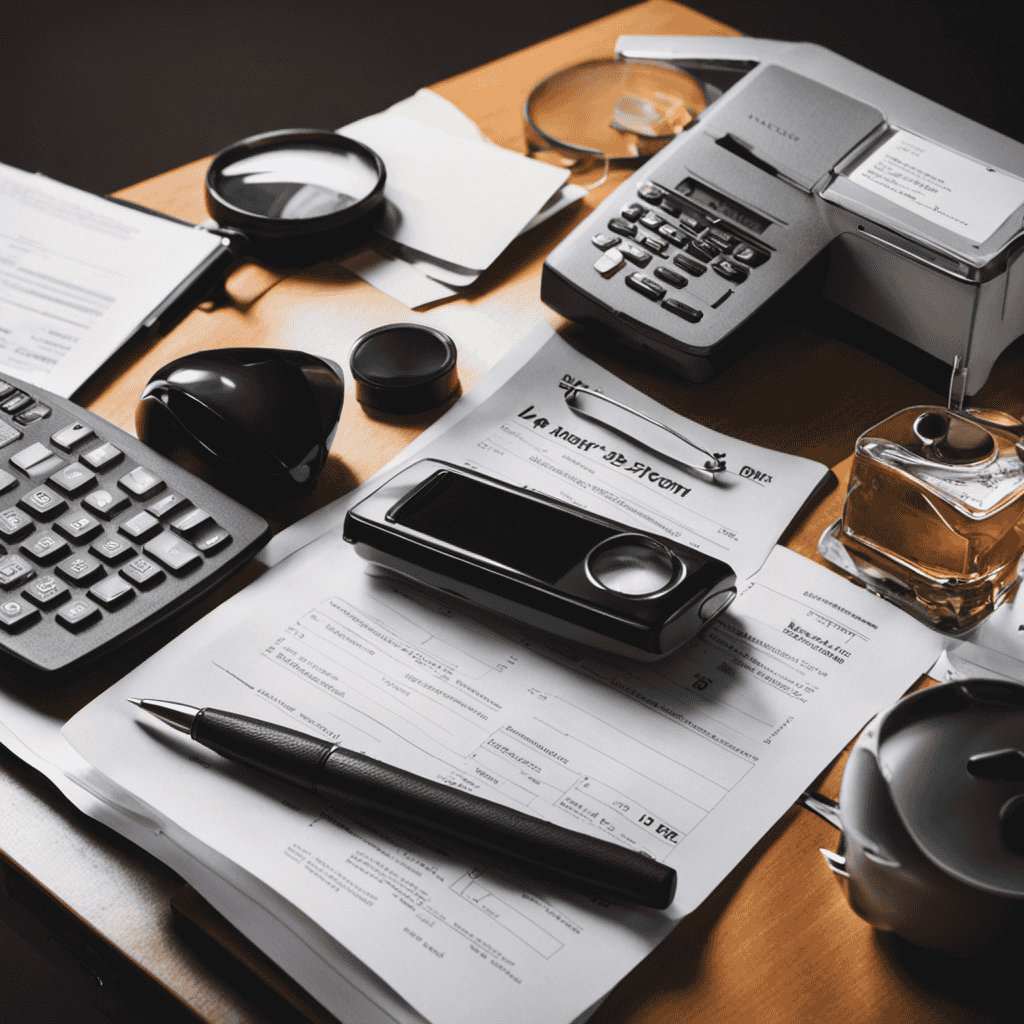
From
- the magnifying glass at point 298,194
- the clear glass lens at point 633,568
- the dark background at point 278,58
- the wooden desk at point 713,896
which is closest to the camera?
the wooden desk at point 713,896

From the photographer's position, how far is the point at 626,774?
486mm

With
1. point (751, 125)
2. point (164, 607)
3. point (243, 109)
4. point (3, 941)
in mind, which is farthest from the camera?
point (243, 109)

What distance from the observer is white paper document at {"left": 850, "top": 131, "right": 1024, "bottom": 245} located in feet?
2.08

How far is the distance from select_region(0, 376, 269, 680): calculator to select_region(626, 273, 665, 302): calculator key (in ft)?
0.92

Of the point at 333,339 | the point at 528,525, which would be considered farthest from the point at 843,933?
the point at 333,339

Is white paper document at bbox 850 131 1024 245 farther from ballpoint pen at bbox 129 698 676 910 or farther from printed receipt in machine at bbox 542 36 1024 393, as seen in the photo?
ballpoint pen at bbox 129 698 676 910

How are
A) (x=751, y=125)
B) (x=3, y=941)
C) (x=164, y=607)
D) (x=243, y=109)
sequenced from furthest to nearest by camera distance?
1. (x=243, y=109)
2. (x=3, y=941)
3. (x=751, y=125)
4. (x=164, y=607)

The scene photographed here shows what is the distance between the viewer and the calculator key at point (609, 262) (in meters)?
0.70

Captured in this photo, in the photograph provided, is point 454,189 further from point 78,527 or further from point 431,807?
point 431,807

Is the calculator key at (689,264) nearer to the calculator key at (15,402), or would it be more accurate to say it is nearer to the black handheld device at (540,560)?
the black handheld device at (540,560)

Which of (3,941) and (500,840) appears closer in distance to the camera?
(500,840)

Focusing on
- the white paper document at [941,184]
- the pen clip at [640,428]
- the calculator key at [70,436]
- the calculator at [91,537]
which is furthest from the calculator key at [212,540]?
the white paper document at [941,184]

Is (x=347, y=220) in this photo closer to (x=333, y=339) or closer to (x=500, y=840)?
(x=333, y=339)

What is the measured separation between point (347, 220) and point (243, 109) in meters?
1.57
